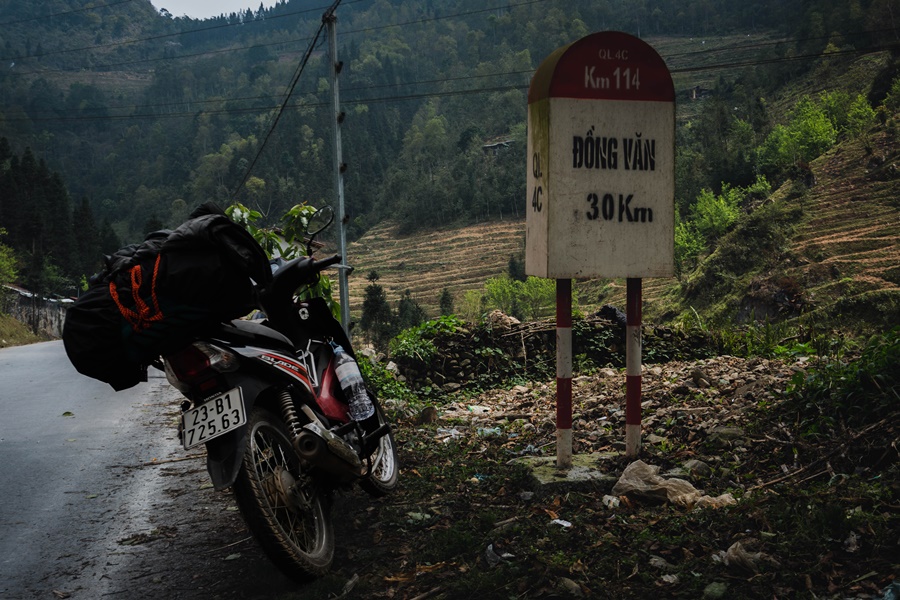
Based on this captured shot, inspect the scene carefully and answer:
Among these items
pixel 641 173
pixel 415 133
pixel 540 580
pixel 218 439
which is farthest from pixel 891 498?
pixel 415 133

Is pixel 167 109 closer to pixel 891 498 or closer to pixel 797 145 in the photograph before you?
pixel 797 145

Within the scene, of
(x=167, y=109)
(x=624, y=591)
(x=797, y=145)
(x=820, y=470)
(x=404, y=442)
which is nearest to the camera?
(x=624, y=591)

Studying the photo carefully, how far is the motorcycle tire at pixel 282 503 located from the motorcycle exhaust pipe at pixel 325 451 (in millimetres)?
106

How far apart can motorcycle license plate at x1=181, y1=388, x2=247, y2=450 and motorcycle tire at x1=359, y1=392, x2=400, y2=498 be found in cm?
117

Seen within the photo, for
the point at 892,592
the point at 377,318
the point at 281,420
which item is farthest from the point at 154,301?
the point at 377,318

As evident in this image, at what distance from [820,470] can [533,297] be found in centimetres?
7659

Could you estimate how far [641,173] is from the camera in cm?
473

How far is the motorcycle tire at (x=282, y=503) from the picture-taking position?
130 inches

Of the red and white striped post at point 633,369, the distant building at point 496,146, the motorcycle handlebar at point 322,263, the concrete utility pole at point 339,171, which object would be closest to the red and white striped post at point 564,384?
the red and white striped post at point 633,369

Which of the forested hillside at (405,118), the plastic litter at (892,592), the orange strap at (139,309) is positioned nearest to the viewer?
the plastic litter at (892,592)

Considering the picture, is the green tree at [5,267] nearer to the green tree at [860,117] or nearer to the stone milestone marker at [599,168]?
the stone milestone marker at [599,168]

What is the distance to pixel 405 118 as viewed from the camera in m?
151

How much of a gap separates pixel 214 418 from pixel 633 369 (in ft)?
8.37

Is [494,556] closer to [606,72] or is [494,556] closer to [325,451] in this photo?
[325,451]
